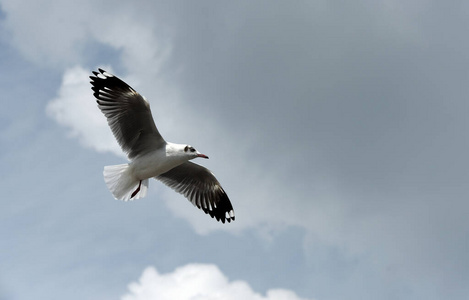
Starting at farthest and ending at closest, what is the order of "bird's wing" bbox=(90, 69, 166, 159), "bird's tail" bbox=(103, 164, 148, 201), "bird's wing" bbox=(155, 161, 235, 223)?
1. "bird's wing" bbox=(155, 161, 235, 223)
2. "bird's tail" bbox=(103, 164, 148, 201)
3. "bird's wing" bbox=(90, 69, 166, 159)

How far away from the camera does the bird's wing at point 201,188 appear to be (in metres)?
14.3

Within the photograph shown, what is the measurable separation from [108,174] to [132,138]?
2.76 feet

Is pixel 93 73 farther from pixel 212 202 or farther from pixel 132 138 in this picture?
pixel 212 202

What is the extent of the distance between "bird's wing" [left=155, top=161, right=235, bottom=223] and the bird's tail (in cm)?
134

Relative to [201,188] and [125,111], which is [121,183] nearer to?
[125,111]

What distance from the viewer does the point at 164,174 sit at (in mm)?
14484

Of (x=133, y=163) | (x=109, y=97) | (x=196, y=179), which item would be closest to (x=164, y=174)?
(x=196, y=179)

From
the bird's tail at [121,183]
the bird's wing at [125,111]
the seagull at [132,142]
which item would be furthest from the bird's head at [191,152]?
the bird's tail at [121,183]

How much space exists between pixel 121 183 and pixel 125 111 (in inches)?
56.6

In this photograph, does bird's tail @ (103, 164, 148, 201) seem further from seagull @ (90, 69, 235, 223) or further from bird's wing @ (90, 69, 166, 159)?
bird's wing @ (90, 69, 166, 159)

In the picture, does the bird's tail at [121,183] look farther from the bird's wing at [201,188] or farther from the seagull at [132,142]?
the bird's wing at [201,188]

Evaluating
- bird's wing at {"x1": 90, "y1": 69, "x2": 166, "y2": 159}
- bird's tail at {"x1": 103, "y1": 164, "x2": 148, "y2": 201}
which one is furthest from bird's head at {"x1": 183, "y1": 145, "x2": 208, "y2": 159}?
bird's tail at {"x1": 103, "y1": 164, "x2": 148, "y2": 201}

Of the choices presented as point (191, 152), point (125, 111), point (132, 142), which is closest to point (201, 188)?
point (191, 152)

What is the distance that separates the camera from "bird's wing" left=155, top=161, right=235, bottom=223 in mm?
14328
